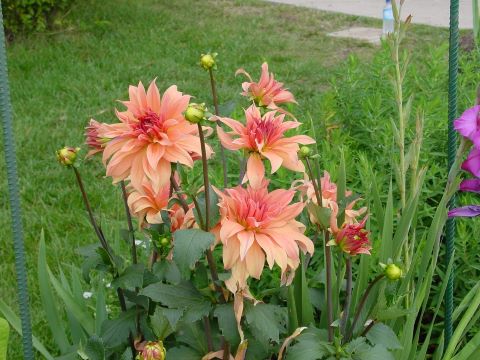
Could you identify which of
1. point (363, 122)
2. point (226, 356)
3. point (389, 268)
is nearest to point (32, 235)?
point (363, 122)

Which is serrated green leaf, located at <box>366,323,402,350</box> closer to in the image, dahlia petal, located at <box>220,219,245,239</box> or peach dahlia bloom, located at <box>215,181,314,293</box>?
peach dahlia bloom, located at <box>215,181,314,293</box>

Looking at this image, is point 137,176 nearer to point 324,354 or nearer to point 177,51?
point 324,354

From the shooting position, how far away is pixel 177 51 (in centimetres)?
625

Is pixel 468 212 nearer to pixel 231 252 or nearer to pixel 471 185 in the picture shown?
pixel 471 185

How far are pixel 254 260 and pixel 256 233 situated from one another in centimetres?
4

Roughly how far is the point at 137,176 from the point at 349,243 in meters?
0.36

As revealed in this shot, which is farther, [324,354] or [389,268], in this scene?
[324,354]

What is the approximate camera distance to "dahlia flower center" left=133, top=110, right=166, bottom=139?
1.18m

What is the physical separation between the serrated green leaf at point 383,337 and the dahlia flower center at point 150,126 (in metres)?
0.52

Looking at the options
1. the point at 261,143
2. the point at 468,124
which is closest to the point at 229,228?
the point at 261,143

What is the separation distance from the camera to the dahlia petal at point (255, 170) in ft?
3.95

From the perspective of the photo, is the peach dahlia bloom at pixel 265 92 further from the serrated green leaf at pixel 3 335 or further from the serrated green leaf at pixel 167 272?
the serrated green leaf at pixel 3 335

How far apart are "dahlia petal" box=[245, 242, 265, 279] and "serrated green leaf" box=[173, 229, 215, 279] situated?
60mm

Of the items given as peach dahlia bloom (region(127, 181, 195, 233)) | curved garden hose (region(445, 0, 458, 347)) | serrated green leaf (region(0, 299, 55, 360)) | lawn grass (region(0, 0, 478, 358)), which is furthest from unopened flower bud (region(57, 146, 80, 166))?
lawn grass (region(0, 0, 478, 358))
